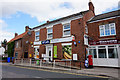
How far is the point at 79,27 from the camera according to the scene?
41.9 feet

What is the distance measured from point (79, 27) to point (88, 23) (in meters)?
3.11

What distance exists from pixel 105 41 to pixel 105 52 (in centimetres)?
156

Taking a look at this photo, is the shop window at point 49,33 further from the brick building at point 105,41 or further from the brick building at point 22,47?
the brick building at point 22,47

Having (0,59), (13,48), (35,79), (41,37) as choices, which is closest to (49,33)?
(41,37)

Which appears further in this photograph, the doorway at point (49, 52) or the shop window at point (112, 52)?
the doorway at point (49, 52)

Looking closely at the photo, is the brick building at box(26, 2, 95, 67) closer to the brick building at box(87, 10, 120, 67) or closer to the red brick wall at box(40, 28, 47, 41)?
the red brick wall at box(40, 28, 47, 41)

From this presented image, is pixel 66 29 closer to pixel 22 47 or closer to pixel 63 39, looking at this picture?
pixel 63 39

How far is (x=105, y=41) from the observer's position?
12820mm

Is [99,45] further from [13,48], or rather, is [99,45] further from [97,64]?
[13,48]

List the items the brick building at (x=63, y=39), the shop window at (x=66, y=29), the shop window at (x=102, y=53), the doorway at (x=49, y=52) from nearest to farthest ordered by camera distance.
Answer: the brick building at (x=63, y=39) < the shop window at (x=102, y=53) < the shop window at (x=66, y=29) < the doorway at (x=49, y=52)

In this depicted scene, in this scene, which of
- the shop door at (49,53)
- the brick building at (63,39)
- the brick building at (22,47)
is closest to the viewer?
the brick building at (63,39)

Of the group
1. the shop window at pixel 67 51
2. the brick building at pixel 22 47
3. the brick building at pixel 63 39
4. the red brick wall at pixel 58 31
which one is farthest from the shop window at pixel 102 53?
the brick building at pixel 22 47

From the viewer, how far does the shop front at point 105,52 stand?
1205cm

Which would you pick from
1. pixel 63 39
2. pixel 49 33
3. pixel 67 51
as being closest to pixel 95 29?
pixel 63 39
